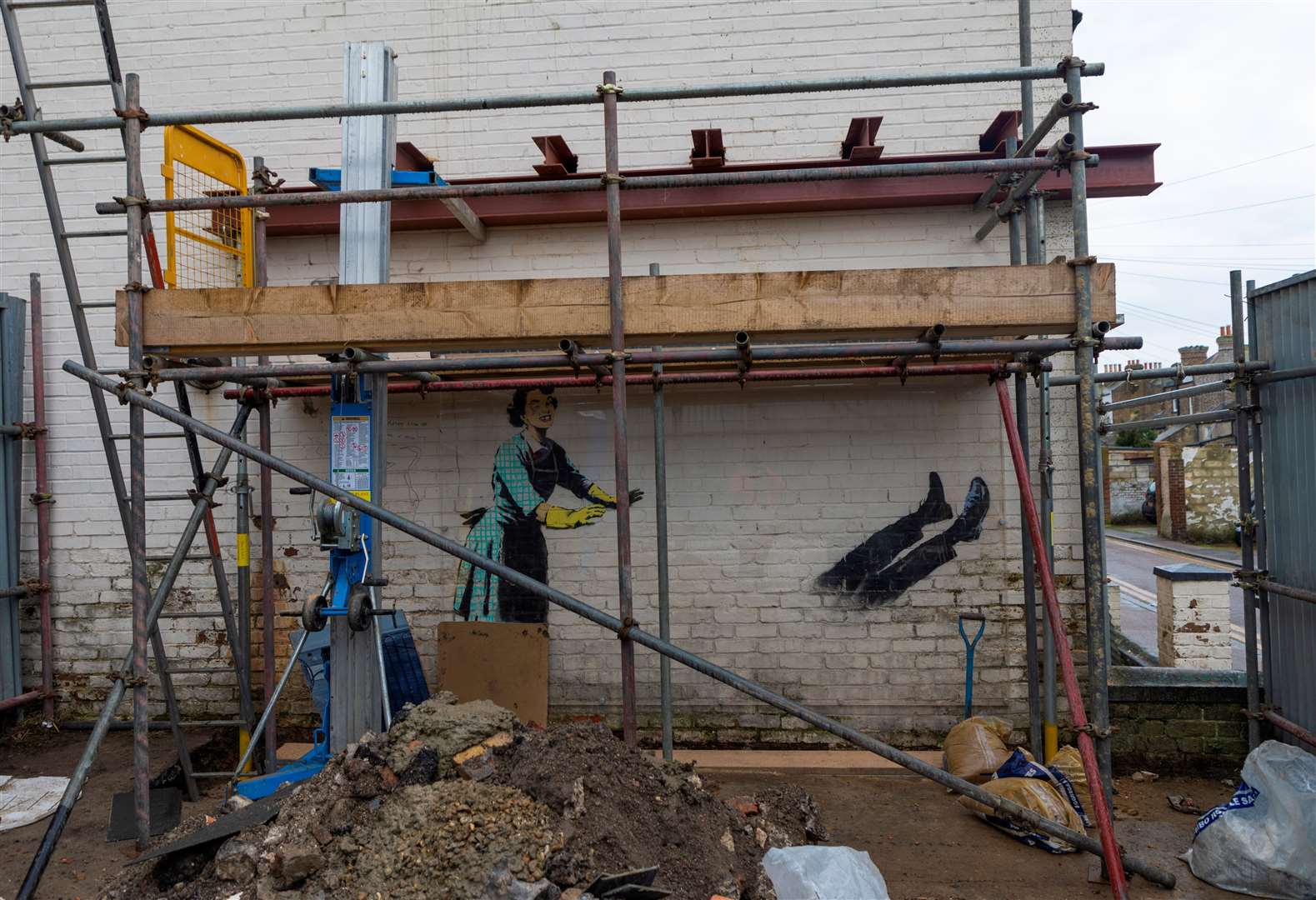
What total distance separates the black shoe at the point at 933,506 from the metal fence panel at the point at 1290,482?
1818 mm

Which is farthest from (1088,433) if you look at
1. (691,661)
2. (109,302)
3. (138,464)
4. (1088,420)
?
(109,302)

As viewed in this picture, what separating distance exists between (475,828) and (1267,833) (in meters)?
3.61

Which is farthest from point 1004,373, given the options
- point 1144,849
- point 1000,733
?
point 1144,849

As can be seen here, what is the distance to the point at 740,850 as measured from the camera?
12.0ft

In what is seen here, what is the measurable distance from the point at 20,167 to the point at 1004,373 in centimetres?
711

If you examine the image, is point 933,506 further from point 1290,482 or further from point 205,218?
point 205,218

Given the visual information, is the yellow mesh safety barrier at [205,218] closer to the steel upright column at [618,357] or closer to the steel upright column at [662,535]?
the steel upright column at [618,357]

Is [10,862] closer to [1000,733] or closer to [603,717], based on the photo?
[603,717]

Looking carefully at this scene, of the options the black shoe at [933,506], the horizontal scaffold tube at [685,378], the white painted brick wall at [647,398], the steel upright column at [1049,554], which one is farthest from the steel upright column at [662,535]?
the steel upright column at [1049,554]

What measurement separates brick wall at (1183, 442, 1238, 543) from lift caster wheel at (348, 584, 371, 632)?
23.1m

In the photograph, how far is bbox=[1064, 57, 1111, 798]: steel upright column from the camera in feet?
12.4

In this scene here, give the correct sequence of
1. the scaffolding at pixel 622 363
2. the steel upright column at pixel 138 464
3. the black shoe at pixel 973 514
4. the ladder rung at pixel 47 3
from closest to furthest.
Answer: the scaffolding at pixel 622 363, the steel upright column at pixel 138 464, the ladder rung at pixel 47 3, the black shoe at pixel 973 514

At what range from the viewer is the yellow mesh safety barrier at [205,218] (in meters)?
4.48

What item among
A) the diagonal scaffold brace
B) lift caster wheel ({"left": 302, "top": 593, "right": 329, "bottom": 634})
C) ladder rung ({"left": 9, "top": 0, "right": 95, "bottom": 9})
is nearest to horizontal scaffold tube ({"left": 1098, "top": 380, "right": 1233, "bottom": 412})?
lift caster wheel ({"left": 302, "top": 593, "right": 329, "bottom": 634})
